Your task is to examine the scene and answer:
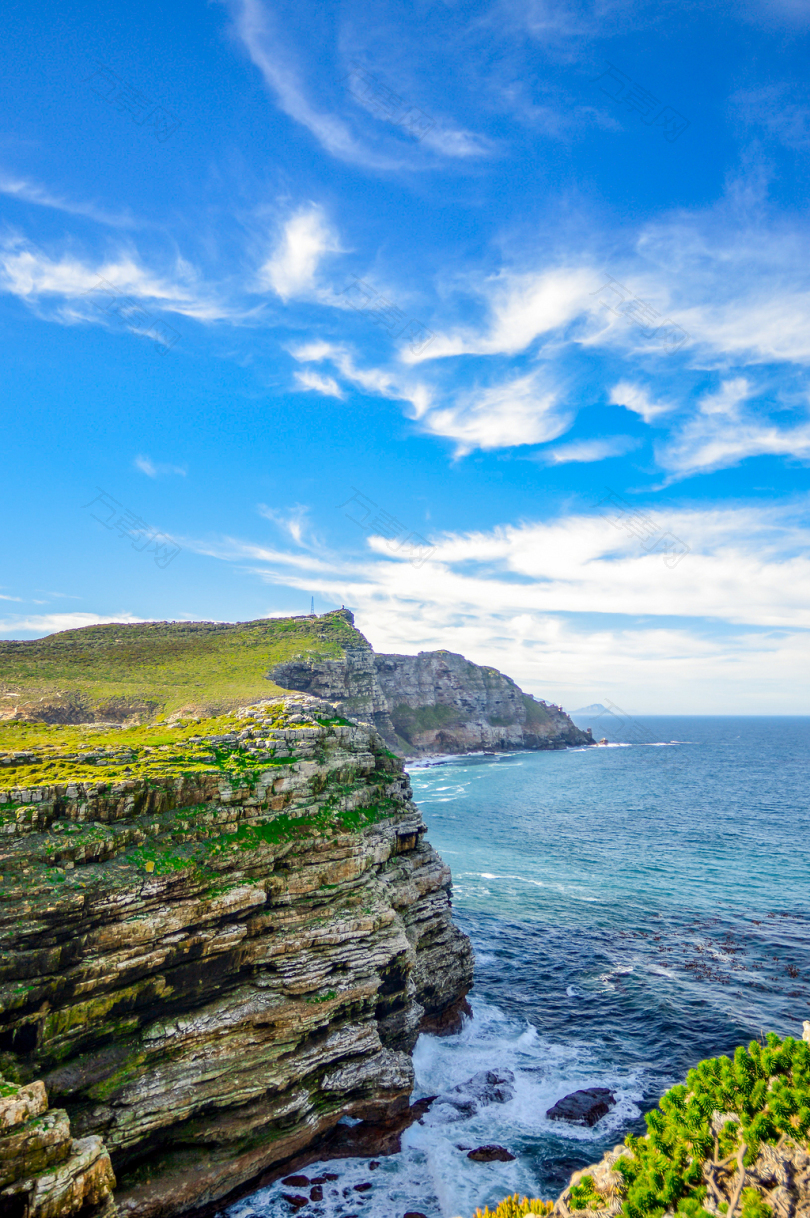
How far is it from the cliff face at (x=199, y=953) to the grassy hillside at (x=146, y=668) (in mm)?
36138

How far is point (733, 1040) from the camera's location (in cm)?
3366

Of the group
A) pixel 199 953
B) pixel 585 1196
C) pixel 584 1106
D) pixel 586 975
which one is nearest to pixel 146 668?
pixel 199 953

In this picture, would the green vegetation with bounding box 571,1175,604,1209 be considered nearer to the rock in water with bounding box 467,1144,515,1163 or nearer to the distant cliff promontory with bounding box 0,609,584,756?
the rock in water with bounding box 467,1144,515,1163

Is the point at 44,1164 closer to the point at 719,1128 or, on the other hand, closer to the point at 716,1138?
the point at 716,1138

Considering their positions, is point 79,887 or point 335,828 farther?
point 335,828

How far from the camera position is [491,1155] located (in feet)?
87.4

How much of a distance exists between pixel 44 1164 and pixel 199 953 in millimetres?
8252


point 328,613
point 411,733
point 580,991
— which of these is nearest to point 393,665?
point 411,733

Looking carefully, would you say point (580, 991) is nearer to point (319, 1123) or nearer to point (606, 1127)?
point (606, 1127)

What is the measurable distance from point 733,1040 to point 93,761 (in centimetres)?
4098

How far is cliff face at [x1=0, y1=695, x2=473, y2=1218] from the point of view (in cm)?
2189

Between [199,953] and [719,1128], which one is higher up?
[199,953]

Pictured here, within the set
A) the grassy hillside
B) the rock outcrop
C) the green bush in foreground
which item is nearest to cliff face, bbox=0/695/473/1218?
the rock outcrop

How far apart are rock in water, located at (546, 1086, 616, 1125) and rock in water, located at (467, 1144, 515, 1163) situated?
12.0 feet
